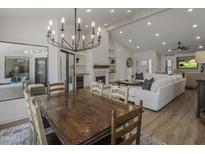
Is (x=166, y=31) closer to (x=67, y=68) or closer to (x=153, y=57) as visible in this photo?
(x=153, y=57)

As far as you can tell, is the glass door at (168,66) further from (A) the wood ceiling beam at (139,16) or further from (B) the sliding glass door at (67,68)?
(B) the sliding glass door at (67,68)

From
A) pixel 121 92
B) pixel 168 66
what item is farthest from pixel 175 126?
pixel 168 66

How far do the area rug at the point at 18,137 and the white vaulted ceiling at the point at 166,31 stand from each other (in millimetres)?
5370

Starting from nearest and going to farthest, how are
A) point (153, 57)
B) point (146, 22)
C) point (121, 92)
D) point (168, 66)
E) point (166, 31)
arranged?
point (121, 92)
point (146, 22)
point (166, 31)
point (153, 57)
point (168, 66)

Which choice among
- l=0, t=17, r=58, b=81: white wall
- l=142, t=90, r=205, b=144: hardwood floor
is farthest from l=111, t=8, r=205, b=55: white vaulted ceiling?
l=0, t=17, r=58, b=81: white wall

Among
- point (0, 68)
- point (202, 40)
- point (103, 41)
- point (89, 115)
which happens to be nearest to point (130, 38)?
point (103, 41)

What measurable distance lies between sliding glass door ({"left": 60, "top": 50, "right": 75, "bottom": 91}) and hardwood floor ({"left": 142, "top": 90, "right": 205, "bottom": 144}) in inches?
140

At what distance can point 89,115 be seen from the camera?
5.40 ft

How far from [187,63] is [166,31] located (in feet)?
11.5

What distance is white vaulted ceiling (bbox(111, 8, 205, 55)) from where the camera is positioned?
235 inches

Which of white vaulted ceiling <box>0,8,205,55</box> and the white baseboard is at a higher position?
white vaulted ceiling <box>0,8,205,55</box>

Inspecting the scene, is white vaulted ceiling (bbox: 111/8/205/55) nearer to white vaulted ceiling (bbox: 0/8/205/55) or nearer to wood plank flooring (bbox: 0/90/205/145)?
white vaulted ceiling (bbox: 0/8/205/55)

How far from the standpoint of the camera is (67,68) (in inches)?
237
